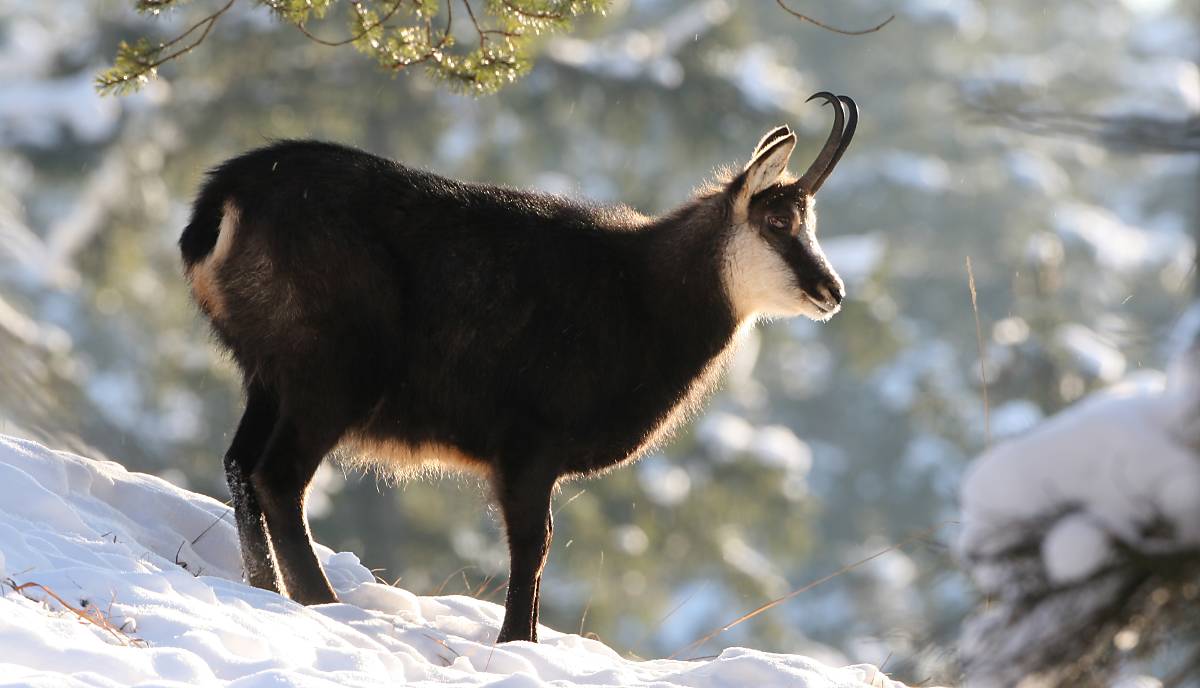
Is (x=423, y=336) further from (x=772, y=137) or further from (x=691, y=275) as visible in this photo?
(x=772, y=137)

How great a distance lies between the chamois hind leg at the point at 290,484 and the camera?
5.18 meters

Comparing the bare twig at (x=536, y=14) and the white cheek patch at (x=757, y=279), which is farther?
the white cheek patch at (x=757, y=279)

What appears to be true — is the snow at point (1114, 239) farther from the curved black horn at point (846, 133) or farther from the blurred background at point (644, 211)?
the curved black horn at point (846, 133)

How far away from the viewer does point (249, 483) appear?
208 inches

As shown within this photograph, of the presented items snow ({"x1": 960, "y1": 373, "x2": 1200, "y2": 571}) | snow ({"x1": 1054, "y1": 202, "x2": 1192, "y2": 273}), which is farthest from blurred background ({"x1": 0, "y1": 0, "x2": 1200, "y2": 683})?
snow ({"x1": 960, "y1": 373, "x2": 1200, "y2": 571})

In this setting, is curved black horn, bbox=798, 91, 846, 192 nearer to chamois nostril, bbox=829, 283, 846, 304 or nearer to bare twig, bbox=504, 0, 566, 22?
chamois nostril, bbox=829, 283, 846, 304

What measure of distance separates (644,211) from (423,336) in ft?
42.1

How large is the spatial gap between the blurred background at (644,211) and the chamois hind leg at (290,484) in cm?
76

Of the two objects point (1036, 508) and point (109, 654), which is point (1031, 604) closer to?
point (1036, 508)

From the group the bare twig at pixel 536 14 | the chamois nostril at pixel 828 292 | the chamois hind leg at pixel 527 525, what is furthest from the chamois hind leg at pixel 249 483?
the chamois nostril at pixel 828 292

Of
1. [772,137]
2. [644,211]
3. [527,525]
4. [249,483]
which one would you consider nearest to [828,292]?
[772,137]

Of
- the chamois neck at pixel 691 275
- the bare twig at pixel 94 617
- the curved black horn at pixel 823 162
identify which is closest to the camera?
the bare twig at pixel 94 617

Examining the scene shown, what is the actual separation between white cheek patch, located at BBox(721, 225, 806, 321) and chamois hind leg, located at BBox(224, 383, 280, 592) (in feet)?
6.53

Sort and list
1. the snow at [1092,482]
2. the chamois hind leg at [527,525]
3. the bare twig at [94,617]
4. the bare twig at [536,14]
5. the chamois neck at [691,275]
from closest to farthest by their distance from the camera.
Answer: the snow at [1092,482] → the bare twig at [94,617] → the chamois hind leg at [527,525] → the bare twig at [536,14] → the chamois neck at [691,275]
